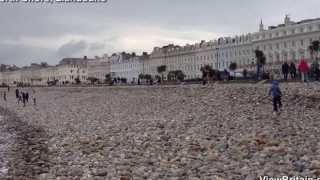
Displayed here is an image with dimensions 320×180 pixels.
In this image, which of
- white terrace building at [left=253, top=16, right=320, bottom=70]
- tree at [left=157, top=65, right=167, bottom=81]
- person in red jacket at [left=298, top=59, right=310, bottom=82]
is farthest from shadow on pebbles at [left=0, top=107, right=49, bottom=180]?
tree at [left=157, top=65, right=167, bottom=81]

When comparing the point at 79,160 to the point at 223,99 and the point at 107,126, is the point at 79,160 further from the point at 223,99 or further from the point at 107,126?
the point at 223,99

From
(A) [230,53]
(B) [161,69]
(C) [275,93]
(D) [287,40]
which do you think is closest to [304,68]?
(C) [275,93]

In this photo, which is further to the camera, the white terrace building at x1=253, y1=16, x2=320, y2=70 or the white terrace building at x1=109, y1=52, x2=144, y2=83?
the white terrace building at x1=109, y1=52, x2=144, y2=83

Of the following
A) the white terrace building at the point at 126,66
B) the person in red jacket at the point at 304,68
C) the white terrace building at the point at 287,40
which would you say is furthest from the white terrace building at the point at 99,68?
the person in red jacket at the point at 304,68

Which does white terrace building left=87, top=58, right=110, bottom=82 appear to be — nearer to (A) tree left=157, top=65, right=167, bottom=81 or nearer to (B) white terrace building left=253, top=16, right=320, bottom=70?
(A) tree left=157, top=65, right=167, bottom=81

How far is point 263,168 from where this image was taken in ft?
38.1

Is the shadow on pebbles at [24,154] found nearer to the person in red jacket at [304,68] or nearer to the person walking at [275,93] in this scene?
the person walking at [275,93]

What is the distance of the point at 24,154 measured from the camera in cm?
1883

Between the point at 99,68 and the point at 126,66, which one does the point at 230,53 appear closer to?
the point at 126,66

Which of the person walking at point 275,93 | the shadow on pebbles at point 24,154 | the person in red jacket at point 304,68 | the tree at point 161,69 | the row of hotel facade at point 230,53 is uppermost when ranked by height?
the row of hotel facade at point 230,53

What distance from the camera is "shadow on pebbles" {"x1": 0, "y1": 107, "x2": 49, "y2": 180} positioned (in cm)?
1488

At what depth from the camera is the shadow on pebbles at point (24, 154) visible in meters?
14.9

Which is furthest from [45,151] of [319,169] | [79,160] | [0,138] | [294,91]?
[294,91]

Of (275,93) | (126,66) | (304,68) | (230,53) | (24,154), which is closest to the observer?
(24,154)
